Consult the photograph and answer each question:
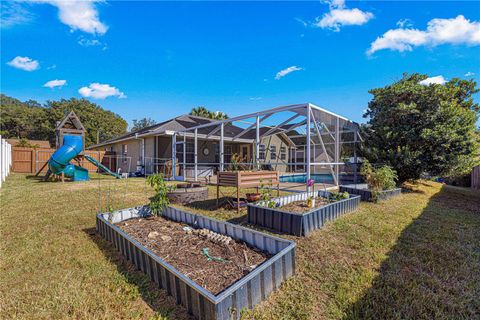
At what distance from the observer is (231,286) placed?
5.87 ft

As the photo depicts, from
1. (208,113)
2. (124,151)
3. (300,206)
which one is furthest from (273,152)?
(208,113)

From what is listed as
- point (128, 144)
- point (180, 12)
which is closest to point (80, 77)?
point (128, 144)

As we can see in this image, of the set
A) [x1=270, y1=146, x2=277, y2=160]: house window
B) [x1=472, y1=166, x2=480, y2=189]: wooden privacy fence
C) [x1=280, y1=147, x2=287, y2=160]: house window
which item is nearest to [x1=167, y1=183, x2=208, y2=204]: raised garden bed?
[x1=270, y1=146, x2=277, y2=160]: house window

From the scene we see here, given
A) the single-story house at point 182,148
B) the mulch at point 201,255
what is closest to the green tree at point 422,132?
the single-story house at point 182,148

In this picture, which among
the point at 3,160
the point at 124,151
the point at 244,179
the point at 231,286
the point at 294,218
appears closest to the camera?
the point at 231,286

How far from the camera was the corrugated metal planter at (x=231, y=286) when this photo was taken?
1.66 meters

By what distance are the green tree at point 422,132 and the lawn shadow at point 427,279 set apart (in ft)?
15.9

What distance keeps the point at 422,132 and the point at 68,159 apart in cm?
1456

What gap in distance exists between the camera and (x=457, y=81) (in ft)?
30.3

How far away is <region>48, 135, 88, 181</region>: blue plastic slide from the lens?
33.1 feet

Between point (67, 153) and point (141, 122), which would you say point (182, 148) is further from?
point (141, 122)

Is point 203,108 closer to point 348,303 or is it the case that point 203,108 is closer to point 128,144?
point 128,144

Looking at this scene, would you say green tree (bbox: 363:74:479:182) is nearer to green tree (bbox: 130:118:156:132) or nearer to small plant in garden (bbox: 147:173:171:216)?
small plant in garden (bbox: 147:173:171:216)

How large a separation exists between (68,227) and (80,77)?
24.2 m
